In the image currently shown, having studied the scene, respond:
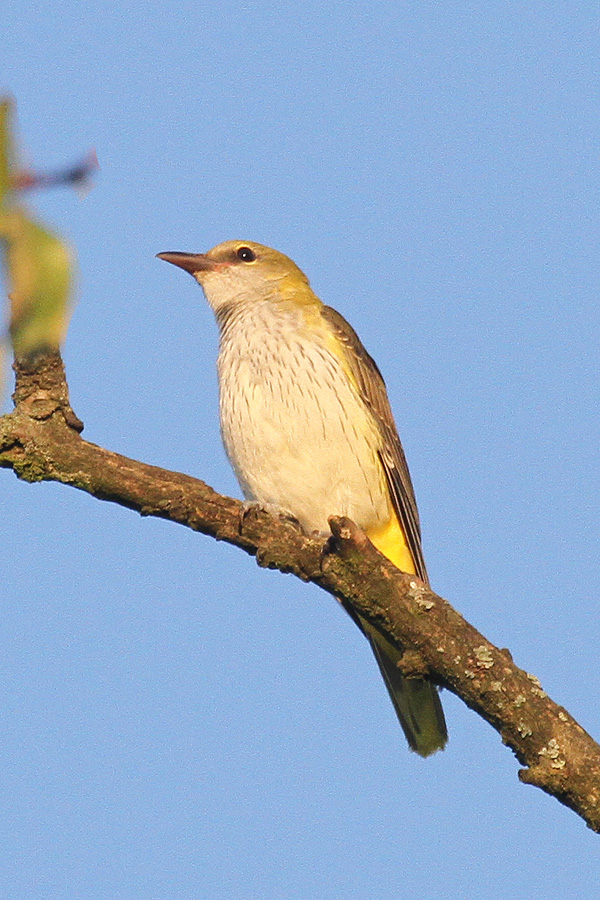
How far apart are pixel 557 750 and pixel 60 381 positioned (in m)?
2.55

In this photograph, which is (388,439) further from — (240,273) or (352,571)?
(352,571)

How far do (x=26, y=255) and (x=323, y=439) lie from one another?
17.8 feet

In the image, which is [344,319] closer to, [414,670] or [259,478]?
[259,478]

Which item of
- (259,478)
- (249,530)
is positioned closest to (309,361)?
(259,478)

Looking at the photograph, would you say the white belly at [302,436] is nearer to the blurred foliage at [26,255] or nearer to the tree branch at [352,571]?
the tree branch at [352,571]

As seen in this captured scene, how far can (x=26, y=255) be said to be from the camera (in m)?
0.93

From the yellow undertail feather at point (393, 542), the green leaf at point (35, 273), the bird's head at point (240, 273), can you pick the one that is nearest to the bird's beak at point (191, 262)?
the bird's head at point (240, 273)

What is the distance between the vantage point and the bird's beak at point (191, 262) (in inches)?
314

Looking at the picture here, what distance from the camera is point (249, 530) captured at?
15.3 feet

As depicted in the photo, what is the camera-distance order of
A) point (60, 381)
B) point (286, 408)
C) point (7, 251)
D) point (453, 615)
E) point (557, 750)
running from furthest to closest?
point (286, 408)
point (453, 615)
point (557, 750)
point (60, 381)
point (7, 251)

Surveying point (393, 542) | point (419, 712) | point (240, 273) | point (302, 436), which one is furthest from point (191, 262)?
point (419, 712)

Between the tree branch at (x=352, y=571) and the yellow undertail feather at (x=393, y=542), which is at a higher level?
the yellow undertail feather at (x=393, y=542)

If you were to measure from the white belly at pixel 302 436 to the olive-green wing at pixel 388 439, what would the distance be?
10 centimetres

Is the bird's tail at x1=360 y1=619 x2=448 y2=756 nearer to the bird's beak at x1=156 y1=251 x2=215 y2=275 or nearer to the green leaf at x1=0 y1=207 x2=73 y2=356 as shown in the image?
the bird's beak at x1=156 y1=251 x2=215 y2=275
